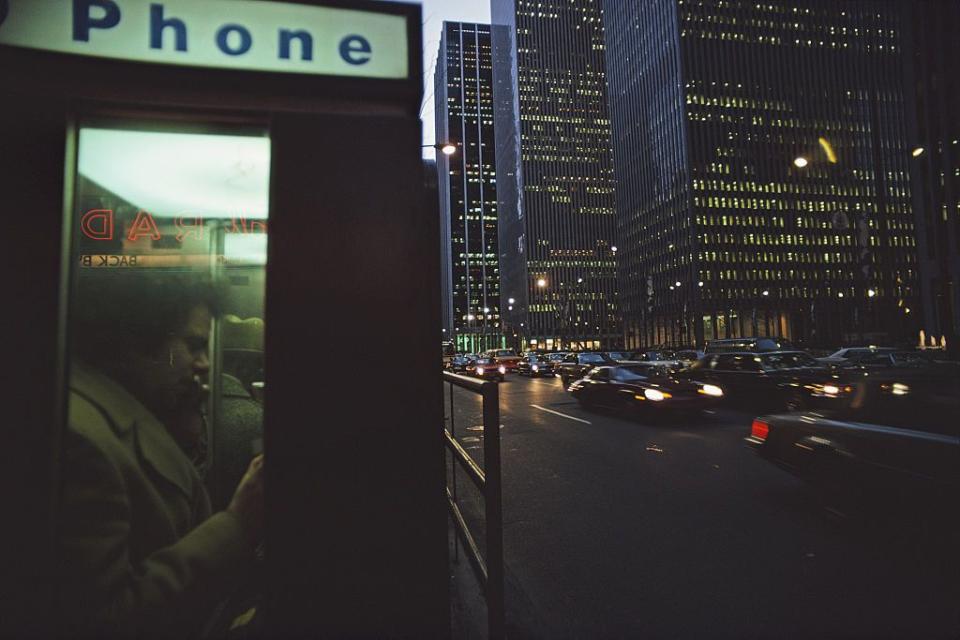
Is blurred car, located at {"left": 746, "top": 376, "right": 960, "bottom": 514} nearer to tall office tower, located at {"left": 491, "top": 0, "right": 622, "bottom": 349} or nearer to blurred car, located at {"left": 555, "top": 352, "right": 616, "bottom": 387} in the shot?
blurred car, located at {"left": 555, "top": 352, "right": 616, "bottom": 387}

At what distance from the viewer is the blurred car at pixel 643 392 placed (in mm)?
10453

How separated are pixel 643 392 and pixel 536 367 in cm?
1999

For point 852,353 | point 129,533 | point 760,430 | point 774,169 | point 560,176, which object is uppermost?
point 560,176

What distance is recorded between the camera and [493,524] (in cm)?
249

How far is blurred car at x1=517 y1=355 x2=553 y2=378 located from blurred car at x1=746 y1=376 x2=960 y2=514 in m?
25.6

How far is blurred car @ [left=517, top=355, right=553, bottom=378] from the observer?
3058 centimetres

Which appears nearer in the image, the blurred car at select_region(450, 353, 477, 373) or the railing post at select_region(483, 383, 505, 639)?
the railing post at select_region(483, 383, 505, 639)

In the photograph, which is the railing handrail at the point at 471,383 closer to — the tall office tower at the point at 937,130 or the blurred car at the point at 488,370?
the blurred car at the point at 488,370

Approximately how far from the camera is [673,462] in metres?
7.10

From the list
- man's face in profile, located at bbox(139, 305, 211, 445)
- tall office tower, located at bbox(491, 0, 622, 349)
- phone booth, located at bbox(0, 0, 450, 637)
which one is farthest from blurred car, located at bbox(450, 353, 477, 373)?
tall office tower, located at bbox(491, 0, 622, 349)

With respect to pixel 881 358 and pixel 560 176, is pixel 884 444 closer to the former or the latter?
pixel 881 358

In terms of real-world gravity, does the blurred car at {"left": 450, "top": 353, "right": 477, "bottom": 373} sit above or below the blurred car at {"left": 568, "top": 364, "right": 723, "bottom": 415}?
below

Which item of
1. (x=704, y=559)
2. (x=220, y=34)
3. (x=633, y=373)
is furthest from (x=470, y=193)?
(x=220, y=34)

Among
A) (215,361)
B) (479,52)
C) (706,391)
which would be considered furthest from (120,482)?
(479,52)
